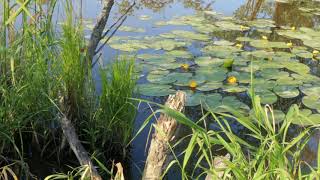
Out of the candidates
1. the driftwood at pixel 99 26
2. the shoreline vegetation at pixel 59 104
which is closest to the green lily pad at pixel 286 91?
the shoreline vegetation at pixel 59 104

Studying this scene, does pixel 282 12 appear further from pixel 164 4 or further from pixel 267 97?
pixel 267 97

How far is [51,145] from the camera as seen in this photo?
209cm

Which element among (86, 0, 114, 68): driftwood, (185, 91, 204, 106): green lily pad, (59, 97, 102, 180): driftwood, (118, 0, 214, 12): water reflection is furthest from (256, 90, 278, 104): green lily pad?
(118, 0, 214, 12): water reflection

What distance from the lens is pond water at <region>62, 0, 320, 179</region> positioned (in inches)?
109

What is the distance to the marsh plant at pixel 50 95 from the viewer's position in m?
1.85

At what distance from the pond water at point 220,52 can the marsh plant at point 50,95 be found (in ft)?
0.70

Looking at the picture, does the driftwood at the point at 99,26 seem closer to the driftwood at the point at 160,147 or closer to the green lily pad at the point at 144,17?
the driftwood at the point at 160,147

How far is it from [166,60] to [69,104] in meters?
1.44

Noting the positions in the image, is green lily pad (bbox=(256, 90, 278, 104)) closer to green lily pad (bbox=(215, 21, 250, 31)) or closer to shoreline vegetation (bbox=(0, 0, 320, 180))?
shoreline vegetation (bbox=(0, 0, 320, 180))

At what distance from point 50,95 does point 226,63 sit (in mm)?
1645

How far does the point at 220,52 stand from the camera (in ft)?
11.8

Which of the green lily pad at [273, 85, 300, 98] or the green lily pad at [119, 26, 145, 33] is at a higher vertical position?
the green lily pad at [119, 26, 145, 33]

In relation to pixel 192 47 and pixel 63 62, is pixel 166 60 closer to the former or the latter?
pixel 192 47

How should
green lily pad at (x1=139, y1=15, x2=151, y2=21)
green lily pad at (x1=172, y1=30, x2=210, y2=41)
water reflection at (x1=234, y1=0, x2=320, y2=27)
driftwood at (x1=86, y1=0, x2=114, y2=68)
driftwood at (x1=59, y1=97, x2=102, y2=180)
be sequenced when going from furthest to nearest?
1. water reflection at (x1=234, y1=0, x2=320, y2=27)
2. green lily pad at (x1=139, y1=15, x2=151, y2=21)
3. green lily pad at (x1=172, y1=30, x2=210, y2=41)
4. driftwood at (x1=86, y1=0, x2=114, y2=68)
5. driftwood at (x1=59, y1=97, x2=102, y2=180)
